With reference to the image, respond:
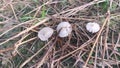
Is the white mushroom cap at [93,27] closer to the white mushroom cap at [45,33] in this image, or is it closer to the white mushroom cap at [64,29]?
the white mushroom cap at [64,29]

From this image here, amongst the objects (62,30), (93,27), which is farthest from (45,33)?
(93,27)

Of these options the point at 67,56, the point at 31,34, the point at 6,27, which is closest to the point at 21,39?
the point at 31,34

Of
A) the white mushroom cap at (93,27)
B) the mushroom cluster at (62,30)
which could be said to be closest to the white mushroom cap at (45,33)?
the mushroom cluster at (62,30)

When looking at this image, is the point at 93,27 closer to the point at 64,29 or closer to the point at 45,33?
the point at 64,29

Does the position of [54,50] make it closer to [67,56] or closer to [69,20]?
[67,56]

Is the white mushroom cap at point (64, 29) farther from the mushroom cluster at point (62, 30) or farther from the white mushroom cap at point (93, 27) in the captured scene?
the white mushroom cap at point (93, 27)

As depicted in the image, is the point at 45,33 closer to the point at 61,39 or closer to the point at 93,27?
the point at 61,39

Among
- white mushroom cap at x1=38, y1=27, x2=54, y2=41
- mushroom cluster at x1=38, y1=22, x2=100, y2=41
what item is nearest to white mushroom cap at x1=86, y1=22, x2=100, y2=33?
mushroom cluster at x1=38, y1=22, x2=100, y2=41
